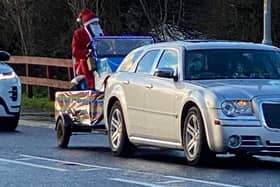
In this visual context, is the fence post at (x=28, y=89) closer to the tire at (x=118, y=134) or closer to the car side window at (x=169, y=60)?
the tire at (x=118, y=134)

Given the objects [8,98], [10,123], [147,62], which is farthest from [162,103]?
[10,123]

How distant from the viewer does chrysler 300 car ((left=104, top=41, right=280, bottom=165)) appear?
12.5 m

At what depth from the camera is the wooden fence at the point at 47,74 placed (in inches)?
1024

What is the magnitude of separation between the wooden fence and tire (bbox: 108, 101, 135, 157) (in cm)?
1044

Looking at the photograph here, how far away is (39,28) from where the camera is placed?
31.8m

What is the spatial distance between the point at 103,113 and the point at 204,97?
3.04 m

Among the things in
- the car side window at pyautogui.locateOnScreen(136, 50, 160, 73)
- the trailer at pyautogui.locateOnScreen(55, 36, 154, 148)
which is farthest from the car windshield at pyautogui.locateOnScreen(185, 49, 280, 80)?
the trailer at pyautogui.locateOnScreen(55, 36, 154, 148)

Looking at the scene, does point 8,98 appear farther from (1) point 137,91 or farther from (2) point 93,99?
(1) point 137,91

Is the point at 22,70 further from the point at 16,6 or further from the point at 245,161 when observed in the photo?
the point at 245,161

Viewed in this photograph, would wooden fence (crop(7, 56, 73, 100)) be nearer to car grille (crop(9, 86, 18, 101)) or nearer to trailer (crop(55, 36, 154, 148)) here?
car grille (crop(9, 86, 18, 101))

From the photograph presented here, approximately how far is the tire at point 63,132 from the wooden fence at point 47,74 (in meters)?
8.75

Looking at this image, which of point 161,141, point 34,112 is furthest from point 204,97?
point 34,112

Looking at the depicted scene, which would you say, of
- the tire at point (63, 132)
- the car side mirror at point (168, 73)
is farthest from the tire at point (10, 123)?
the car side mirror at point (168, 73)

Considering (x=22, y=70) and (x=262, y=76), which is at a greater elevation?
(x=262, y=76)
